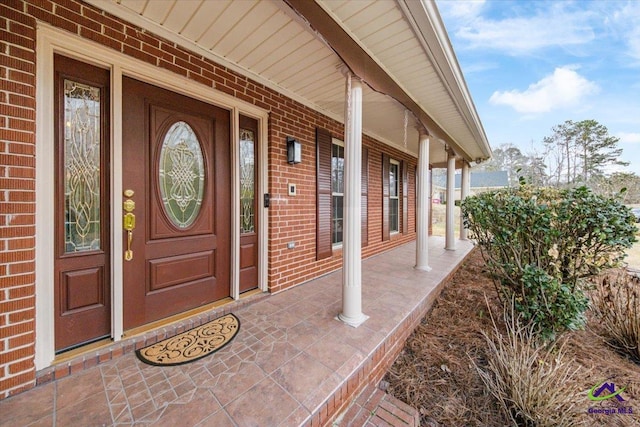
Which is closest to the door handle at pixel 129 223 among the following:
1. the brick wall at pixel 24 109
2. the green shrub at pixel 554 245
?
the brick wall at pixel 24 109

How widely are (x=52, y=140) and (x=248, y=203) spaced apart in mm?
1592

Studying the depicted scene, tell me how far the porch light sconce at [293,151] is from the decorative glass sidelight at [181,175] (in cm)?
105

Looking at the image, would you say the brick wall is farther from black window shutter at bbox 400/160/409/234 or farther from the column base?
black window shutter at bbox 400/160/409/234

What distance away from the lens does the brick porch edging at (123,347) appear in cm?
151

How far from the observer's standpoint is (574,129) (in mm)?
13258

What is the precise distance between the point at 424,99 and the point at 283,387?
360 cm

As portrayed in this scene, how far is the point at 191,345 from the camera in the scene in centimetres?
190

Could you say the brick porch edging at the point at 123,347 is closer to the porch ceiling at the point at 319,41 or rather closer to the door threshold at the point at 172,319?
the door threshold at the point at 172,319

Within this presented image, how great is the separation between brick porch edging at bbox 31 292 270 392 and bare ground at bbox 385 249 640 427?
173 cm

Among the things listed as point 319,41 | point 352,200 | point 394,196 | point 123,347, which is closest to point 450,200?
point 394,196

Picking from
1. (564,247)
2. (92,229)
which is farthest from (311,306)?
(564,247)

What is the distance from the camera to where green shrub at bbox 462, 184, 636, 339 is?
210 centimetres

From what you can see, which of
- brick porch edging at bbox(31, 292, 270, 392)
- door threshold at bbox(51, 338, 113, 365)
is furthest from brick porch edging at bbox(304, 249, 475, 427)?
door threshold at bbox(51, 338, 113, 365)

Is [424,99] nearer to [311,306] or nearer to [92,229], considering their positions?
[311,306]
